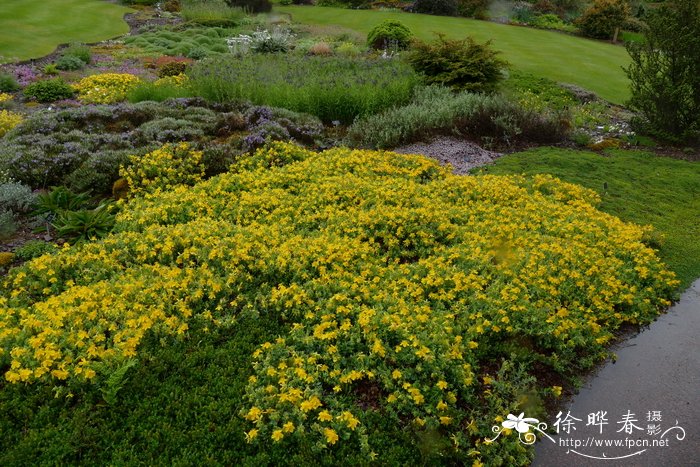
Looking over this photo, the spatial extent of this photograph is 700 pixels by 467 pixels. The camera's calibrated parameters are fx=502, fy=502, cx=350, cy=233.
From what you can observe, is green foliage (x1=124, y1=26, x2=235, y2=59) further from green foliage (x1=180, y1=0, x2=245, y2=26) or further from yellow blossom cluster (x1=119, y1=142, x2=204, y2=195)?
yellow blossom cluster (x1=119, y1=142, x2=204, y2=195)

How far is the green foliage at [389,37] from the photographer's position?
2114cm

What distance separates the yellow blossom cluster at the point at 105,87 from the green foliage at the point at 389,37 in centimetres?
1020

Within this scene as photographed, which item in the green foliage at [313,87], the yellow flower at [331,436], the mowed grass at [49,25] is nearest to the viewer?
the yellow flower at [331,436]

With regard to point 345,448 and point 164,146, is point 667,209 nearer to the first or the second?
point 345,448

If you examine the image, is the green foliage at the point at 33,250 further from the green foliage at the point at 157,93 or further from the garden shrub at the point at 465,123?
the green foliage at the point at 157,93

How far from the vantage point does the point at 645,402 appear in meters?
4.91

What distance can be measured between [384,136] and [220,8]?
77.8 feet

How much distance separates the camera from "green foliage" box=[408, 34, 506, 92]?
1379 centimetres

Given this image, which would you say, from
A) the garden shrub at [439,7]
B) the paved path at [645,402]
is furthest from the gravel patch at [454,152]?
the garden shrub at [439,7]

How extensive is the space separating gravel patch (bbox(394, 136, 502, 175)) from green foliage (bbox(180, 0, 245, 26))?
20.2 m

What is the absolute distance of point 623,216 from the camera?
8406mm

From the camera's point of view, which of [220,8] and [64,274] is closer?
[64,274]

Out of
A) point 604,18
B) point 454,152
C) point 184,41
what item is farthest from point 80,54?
point 604,18

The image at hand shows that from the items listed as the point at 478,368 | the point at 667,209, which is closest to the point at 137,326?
the point at 478,368
